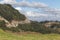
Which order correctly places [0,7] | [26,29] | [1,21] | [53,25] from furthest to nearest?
[53,25] < [0,7] < [26,29] < [1,21]

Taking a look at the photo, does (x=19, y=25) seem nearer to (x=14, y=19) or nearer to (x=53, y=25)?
(x=14, y=19)

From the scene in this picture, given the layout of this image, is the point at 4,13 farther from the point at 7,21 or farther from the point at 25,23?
the point at 25,23

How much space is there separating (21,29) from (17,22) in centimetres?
659

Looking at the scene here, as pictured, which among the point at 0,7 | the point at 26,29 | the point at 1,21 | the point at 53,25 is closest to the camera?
the point at 1,21

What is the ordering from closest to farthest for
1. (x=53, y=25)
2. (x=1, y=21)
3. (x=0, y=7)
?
(x=1, y=21), (x=0, y=7), (x=53, y=25)

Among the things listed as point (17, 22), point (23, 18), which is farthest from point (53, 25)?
point (17, 22)

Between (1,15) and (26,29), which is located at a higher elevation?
(1,15)

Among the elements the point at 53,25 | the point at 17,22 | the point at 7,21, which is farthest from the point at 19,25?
the point at 53,25

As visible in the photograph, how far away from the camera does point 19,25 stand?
287 feet

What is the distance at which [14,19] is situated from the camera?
3455 inches

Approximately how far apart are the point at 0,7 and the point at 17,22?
39.5 feet

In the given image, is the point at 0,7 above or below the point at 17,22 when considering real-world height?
above

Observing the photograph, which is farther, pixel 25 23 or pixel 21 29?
pixel 25 23

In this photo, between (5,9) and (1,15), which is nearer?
(1,15)
